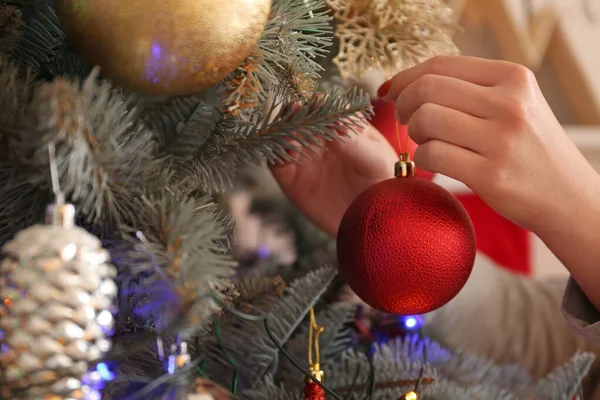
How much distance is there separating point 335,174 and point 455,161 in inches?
7.1

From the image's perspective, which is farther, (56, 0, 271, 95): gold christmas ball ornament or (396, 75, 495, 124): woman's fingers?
(396, 75, 495, 124): woman's fingers

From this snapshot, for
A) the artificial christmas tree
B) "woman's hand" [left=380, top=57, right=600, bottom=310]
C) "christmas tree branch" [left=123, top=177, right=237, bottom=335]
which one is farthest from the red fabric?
"christmas tree branch" [left=123, top=177, right=237, bottom=335]

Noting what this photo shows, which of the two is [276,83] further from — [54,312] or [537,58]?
Result: [537,58]

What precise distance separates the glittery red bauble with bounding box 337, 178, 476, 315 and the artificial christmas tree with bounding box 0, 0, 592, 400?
0.20 ft

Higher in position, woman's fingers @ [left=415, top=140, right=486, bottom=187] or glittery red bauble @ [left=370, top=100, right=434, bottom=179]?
woman's fingers @ [left=415, top=140, right=486, bottom=187]

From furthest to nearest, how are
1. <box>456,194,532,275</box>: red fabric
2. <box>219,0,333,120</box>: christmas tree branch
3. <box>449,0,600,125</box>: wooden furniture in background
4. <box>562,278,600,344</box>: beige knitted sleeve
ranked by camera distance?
1. <box>449,0,600,125</box>: wooden furniture in background
2. <box>456,194,532,275</box>: red fabric
3. <box>562,278,600,344</box>: beige knitted sleeve
4. <box>219,0,333,120</box>: christmas tree branch

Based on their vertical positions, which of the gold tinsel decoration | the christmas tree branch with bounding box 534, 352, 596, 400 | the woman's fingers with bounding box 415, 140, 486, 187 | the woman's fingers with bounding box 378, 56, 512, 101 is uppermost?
the gold tinsel decoration

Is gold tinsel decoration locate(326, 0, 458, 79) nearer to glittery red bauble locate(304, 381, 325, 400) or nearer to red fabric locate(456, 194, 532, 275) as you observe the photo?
glittery red bauble locate(304, 381, 325, 400)

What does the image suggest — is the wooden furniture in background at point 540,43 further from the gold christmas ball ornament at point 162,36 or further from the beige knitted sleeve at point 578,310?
the gold christmas ball ornament at point 162,36

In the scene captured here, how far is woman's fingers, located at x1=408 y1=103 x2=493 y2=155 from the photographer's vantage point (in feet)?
1.32

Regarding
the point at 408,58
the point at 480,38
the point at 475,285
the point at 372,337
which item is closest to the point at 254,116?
the point at 408,58

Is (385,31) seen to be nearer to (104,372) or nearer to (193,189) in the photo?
(193,189)

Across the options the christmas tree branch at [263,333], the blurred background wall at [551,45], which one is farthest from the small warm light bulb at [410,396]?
the blurred background wall at [551,45]

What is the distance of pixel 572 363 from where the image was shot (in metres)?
0.51
